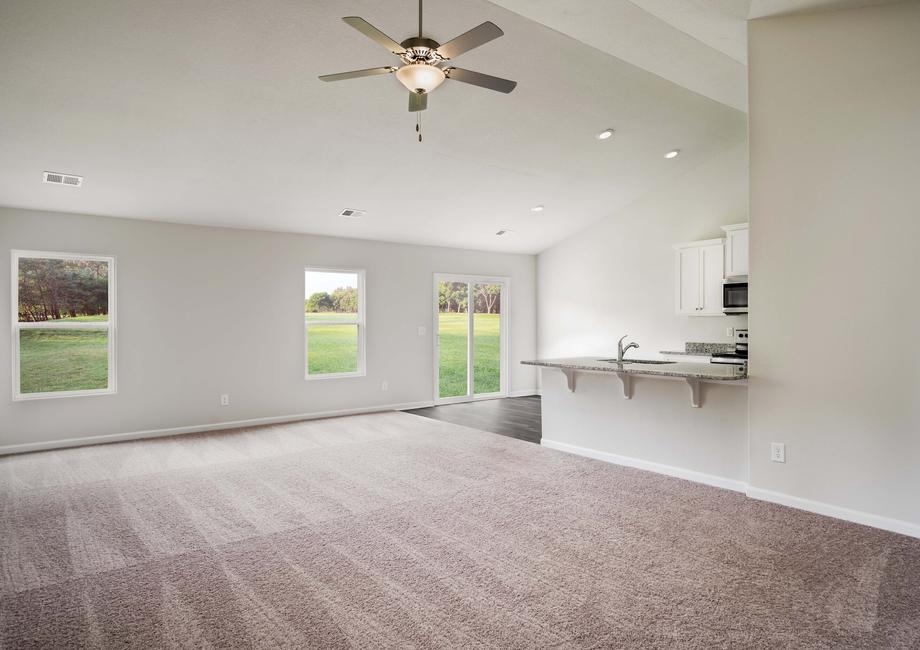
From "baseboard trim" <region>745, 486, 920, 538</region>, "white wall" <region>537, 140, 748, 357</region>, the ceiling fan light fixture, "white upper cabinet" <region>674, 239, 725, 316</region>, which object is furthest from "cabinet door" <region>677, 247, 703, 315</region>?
the ceiling fan light fixture

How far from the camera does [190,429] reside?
602 cm

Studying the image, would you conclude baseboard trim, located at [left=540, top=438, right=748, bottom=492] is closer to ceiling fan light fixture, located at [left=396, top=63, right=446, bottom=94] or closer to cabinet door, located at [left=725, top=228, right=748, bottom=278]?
cabinet door, located at [left=725, top=228, right=748, bottom=278]

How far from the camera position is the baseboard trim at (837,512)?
3.12 metres

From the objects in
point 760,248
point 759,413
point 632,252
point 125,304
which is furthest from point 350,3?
point 632,252

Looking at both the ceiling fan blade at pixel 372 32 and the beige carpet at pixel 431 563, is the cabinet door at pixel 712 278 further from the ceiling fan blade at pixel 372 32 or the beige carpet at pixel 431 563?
the ceiling fan blade at pixel 372 32

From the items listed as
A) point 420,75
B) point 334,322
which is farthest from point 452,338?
point 420,75

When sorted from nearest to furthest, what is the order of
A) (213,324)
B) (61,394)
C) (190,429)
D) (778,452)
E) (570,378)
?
(778,452), (570,378), (61,394), (190,429), (213,324)

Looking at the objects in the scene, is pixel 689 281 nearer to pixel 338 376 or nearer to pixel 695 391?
pixel 695 391

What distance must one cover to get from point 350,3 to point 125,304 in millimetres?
4103

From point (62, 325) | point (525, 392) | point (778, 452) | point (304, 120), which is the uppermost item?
point (304, 120)

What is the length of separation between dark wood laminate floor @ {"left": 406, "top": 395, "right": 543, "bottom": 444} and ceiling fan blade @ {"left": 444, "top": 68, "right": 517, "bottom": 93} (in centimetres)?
366

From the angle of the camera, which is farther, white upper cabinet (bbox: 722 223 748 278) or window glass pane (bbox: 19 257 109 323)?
white upper cabinet (bbox: 722 223 748 278)

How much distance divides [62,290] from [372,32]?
4.82 metres

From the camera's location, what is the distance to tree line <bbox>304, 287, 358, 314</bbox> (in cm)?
691
